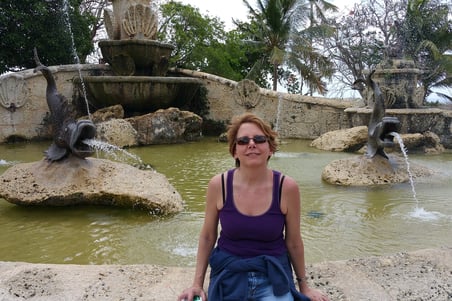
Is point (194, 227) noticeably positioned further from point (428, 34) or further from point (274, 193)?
point (428, 34)

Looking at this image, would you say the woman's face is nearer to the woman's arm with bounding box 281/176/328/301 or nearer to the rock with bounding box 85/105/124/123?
the woman's arm with bounding box 281/176/328/301

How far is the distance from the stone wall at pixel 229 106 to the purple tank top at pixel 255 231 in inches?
344

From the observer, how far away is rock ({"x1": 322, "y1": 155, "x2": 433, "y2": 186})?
231 inches

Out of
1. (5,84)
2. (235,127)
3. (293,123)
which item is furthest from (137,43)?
(235,127)

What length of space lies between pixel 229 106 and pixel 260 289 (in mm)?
11240

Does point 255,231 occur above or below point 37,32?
below

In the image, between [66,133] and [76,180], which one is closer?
[76,180]

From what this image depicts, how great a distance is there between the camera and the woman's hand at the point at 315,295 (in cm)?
189

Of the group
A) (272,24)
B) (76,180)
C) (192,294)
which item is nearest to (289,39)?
(272,24)

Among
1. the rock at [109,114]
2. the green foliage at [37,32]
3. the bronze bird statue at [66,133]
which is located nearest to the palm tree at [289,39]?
the green foliage at [37,32]

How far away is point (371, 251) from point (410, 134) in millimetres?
6512

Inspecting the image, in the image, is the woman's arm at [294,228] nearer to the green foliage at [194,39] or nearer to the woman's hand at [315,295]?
the woman's hand at [315,295]

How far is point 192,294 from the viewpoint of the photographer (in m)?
1.87

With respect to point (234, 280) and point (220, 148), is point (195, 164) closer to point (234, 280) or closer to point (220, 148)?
point (220, 148)
